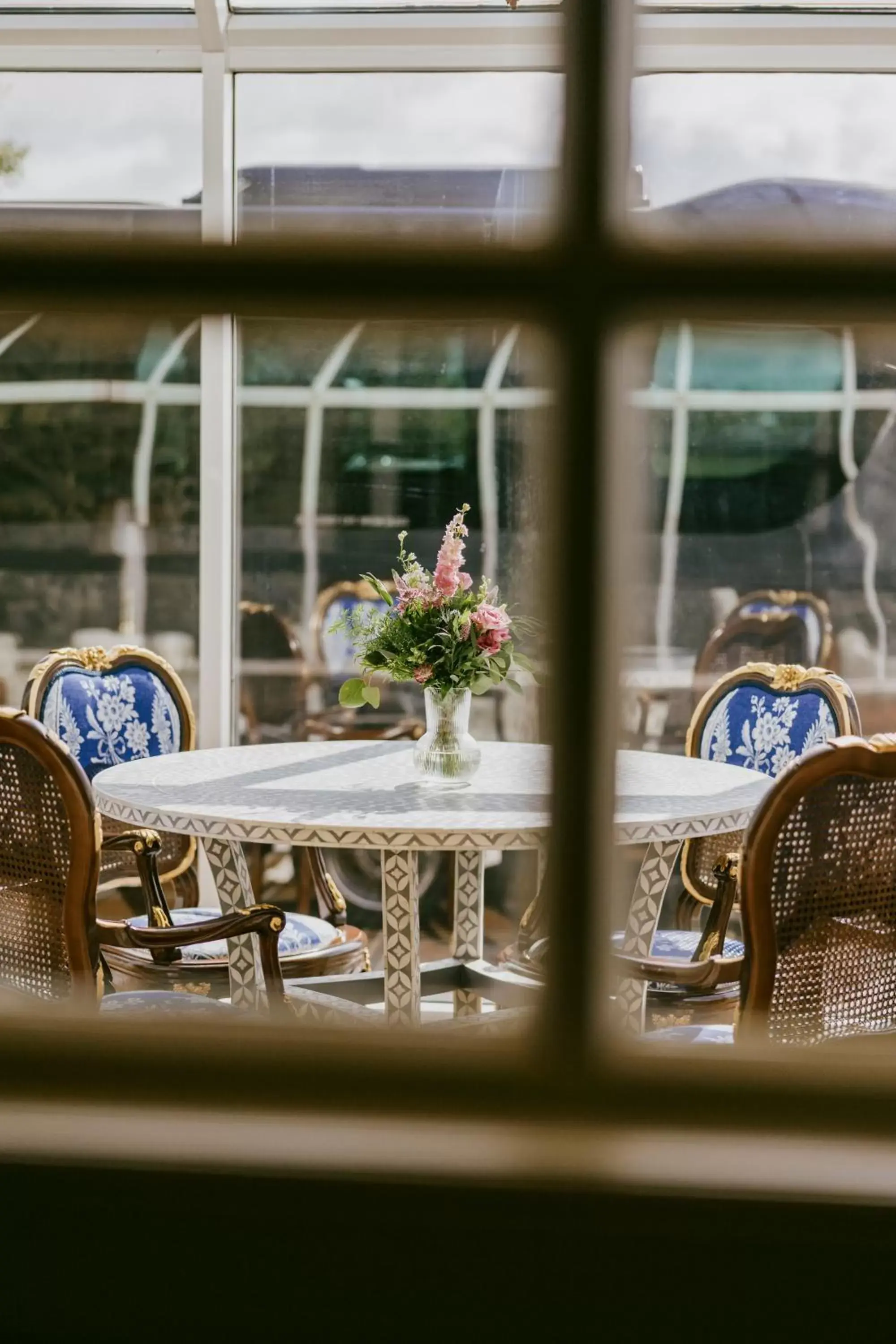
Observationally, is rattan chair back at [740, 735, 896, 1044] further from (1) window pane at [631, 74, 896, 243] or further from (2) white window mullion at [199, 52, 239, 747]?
(1) window pane at [631, 74, 896, 243]

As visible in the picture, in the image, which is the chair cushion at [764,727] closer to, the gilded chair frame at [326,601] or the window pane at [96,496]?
the gilded chair frame at [326,601]

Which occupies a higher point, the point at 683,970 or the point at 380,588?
the point at 380,588

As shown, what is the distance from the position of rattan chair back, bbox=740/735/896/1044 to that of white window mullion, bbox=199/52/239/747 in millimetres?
2884

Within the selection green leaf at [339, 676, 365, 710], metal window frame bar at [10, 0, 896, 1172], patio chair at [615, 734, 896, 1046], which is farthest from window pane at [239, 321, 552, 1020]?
metal window frame bar at [10, 0, 896, 1172]

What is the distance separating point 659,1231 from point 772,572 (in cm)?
421

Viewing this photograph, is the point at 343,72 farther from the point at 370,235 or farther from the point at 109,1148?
the point at 109,1148

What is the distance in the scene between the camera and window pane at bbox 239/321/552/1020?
15.3 ft

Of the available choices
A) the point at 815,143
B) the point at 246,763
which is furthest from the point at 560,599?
the point at 815,143

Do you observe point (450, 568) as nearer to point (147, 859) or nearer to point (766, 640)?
point (147, 859)

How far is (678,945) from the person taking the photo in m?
2.89

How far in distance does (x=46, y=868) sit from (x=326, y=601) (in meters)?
2.47

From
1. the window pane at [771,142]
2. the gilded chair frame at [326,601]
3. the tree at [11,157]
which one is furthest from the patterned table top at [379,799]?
the tree at [11,157]

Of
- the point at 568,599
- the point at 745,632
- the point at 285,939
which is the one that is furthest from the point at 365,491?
the point at 568,599

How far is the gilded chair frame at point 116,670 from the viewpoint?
10.6 ft
